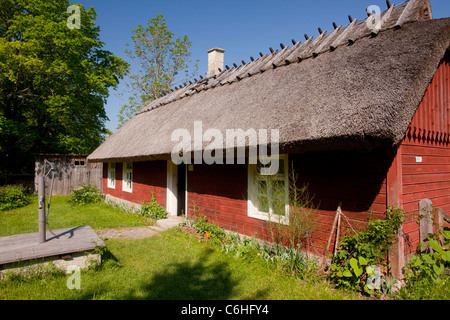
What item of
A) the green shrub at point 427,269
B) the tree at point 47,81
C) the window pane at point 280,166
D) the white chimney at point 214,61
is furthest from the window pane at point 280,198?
the tree at point 47,81

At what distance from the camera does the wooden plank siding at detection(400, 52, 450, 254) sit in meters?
4.08

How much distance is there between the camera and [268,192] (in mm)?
4816

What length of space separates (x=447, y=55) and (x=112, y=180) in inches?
494

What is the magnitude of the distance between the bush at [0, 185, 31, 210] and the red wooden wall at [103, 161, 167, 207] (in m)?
3.73

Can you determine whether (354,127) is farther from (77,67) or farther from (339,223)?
(77,67)

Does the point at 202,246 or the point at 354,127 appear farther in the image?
the point at 202,246

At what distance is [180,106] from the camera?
9375 mm

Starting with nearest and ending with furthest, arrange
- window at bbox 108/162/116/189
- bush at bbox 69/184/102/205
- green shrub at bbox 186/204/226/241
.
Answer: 1. green shrub at bbox 186/204/226/241
2. bush at bbox 69/184/102/205
3. window at bbox 108/162/116/189

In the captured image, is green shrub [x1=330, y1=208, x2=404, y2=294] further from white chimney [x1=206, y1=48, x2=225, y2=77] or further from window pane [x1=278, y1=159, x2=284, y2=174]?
white chimney [x1=206, y1=48, x2=225, y2=77]

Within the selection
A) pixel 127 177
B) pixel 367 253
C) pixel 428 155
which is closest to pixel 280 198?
pixel 367 253

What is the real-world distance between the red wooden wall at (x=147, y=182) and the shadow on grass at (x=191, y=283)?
419cm

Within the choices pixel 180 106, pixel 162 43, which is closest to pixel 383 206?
pixel 180 106

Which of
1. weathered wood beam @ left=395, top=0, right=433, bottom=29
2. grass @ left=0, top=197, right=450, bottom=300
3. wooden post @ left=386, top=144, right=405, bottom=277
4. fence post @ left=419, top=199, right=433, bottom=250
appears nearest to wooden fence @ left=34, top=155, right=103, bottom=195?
grass @ left=0, top=197, right=450, bottom=300

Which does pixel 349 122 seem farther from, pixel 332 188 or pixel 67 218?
pixel 67 218
